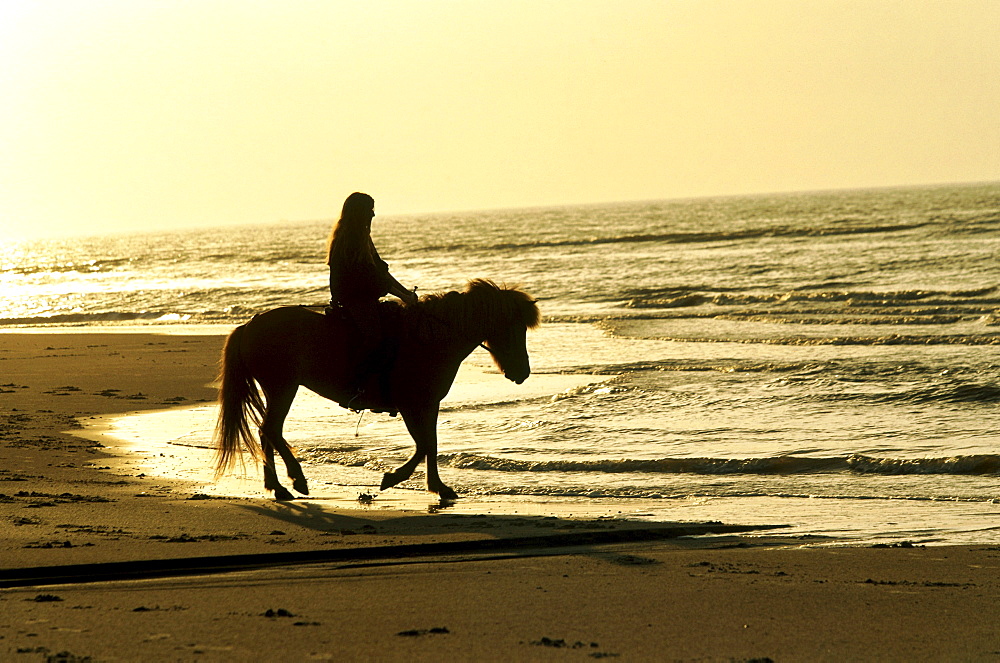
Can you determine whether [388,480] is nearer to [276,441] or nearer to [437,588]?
[276,441]

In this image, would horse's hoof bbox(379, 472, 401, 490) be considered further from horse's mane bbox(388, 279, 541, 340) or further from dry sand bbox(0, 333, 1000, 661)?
horse's mane bbox(388, 279, 541, 340)

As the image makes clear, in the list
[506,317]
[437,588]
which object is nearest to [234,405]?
[506,317]

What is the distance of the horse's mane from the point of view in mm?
7133

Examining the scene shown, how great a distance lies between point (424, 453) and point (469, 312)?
36.9 inches

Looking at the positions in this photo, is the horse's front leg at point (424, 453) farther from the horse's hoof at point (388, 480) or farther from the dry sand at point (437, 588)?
the dry sand at point (437, 588)

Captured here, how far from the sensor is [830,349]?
15.4m

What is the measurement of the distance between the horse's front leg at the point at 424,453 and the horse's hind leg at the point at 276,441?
55cm

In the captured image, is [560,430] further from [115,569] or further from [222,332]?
[222,332]

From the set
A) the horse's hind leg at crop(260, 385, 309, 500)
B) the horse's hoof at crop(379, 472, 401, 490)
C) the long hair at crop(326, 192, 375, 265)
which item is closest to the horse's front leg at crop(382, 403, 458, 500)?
the horse's hoof at crop(379, 472, 401, 490)

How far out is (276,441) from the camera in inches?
279

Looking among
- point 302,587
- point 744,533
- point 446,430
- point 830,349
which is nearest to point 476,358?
point 830,349

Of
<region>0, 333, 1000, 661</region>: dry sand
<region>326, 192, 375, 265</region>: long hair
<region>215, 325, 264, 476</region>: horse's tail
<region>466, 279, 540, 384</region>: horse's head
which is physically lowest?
<region>0, 333, 1000, 661</region>: dry sand

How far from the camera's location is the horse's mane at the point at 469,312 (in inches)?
281

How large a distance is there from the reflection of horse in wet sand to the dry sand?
0.58 m
